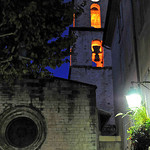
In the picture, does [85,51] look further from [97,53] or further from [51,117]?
[51,117]

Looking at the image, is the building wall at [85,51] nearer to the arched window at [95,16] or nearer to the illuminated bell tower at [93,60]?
the illuminated bell tower at [93,60]

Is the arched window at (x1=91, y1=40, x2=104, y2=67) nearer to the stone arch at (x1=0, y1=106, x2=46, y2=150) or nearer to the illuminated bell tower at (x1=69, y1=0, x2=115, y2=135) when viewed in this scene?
the illuminated bell tower at (x1=69, y1=0, x2=115, y2=135)

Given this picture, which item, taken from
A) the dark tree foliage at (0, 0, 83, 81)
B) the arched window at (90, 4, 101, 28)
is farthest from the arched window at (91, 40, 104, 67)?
the dark tree foliage at (0, 0, 83, 81)

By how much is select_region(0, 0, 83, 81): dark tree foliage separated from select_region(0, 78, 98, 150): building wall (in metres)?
4.24

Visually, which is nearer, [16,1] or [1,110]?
[16,1]

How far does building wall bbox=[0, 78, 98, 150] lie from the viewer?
Answer: 37.1 feet

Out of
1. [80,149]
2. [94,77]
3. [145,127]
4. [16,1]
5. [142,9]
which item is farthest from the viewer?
[94,77]

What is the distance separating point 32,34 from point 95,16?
14383 mm

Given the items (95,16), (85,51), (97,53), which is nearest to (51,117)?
(97,53)

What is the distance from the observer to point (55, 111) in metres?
11.7

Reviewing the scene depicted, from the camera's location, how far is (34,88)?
12039mm

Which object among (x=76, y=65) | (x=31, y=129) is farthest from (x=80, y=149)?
(x=76, y=65)

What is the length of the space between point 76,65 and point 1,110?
26.6 feet

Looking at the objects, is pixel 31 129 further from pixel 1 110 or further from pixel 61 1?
pixel 61 1
